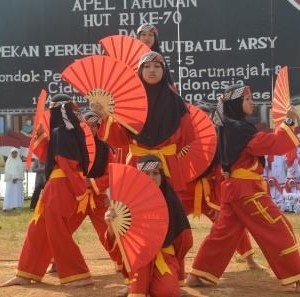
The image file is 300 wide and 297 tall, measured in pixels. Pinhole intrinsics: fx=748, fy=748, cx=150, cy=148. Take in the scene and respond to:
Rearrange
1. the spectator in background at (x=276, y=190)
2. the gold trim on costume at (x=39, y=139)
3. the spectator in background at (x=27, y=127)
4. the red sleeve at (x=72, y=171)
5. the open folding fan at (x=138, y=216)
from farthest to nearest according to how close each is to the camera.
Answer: the spectator in background at (x=27, y=127), the spectator in background at (x=276, y=190), the gold trim on costume at (x=39, y=139), the red sleeve at (x=72, y=171), the open folding fan at (x=138, y=216)

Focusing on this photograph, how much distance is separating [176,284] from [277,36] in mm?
→ 8534

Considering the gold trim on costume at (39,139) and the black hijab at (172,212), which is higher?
the gold trim on costume at (39,139)

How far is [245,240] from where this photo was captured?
21.5ft

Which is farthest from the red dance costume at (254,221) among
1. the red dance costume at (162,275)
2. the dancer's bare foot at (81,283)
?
the dancer's bare foot at (81,283)

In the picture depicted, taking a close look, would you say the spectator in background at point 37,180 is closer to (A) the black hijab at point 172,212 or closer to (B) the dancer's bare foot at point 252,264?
(B) the dancer's bare foot at point 252,264

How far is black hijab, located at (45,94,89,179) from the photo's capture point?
5.66 m

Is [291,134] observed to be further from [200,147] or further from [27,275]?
[27,275]

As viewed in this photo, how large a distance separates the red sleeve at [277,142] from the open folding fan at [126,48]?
117 centimetres

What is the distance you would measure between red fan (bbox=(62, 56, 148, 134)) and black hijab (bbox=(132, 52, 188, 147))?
0.11 m

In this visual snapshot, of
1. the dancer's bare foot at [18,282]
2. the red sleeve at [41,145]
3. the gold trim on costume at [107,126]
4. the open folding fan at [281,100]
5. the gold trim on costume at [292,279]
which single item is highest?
the open folding fan at [281,100]

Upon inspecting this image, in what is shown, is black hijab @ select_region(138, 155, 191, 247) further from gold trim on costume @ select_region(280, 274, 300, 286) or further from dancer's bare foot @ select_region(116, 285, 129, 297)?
gold trim on costume @ select_region(280, 274, 300, 286)

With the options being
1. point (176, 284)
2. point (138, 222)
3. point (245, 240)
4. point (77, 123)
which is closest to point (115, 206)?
point (138, 222)

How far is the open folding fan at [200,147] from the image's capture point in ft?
19.4

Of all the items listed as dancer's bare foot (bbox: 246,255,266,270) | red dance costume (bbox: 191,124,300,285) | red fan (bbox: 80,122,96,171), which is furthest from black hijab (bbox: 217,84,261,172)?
dancer's bare foot (bbox: 246,255,266,270)
